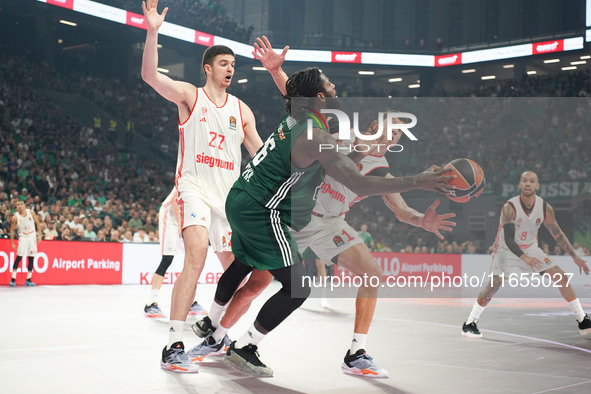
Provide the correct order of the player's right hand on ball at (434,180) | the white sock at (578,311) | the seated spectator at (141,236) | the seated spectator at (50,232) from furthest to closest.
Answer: the seated spectator at (141,236) < the seated spectator at (50,232) < the white sock at (578,311) < the player's right hand on ball at (434,180)

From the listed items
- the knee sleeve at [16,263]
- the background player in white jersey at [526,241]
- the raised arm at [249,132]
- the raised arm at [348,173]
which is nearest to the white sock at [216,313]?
the raised arm at [249,132]

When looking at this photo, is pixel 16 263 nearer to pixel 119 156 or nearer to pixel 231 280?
pixel 231 280

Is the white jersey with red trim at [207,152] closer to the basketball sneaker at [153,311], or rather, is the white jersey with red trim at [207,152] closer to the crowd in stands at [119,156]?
the basketball sneaker at [153,311]

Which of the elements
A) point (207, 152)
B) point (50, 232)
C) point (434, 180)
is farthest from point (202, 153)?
point (50, 232)

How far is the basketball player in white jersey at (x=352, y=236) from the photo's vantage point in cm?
462

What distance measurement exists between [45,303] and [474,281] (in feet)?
32.4

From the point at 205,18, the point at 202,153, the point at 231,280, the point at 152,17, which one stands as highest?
the point at 205,18

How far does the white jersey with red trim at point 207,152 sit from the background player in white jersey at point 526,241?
3483mm

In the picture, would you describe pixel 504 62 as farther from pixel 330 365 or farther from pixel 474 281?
pixel 330 365

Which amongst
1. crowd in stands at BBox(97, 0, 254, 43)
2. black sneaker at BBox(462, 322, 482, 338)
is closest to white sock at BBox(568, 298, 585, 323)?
black sneaker at BBox(462, 322, 482, 338)

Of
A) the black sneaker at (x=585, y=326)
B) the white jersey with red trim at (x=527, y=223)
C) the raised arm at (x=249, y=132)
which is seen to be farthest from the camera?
the white jersey with red trim at (x=527, y=223)

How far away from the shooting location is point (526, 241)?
24.6ft

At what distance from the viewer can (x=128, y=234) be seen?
16.6 meters

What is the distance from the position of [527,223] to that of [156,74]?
15.4ft
